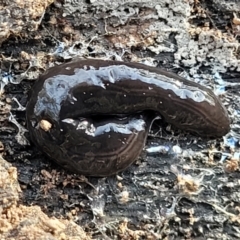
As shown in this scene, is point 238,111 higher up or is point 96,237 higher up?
point 238,111

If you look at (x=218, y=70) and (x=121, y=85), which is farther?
(x=218, y=70)

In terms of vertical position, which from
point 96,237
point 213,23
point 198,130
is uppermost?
point 213,23

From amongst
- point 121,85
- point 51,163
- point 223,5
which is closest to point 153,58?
point 121,85

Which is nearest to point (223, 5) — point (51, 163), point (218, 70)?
point (218, 70)

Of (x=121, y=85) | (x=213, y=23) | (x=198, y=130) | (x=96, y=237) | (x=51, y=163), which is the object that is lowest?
(x=96, y=237)

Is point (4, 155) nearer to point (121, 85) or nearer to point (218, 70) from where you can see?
→ point (121, 85)

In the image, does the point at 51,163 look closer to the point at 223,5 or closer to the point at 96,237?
the point at 96,237
